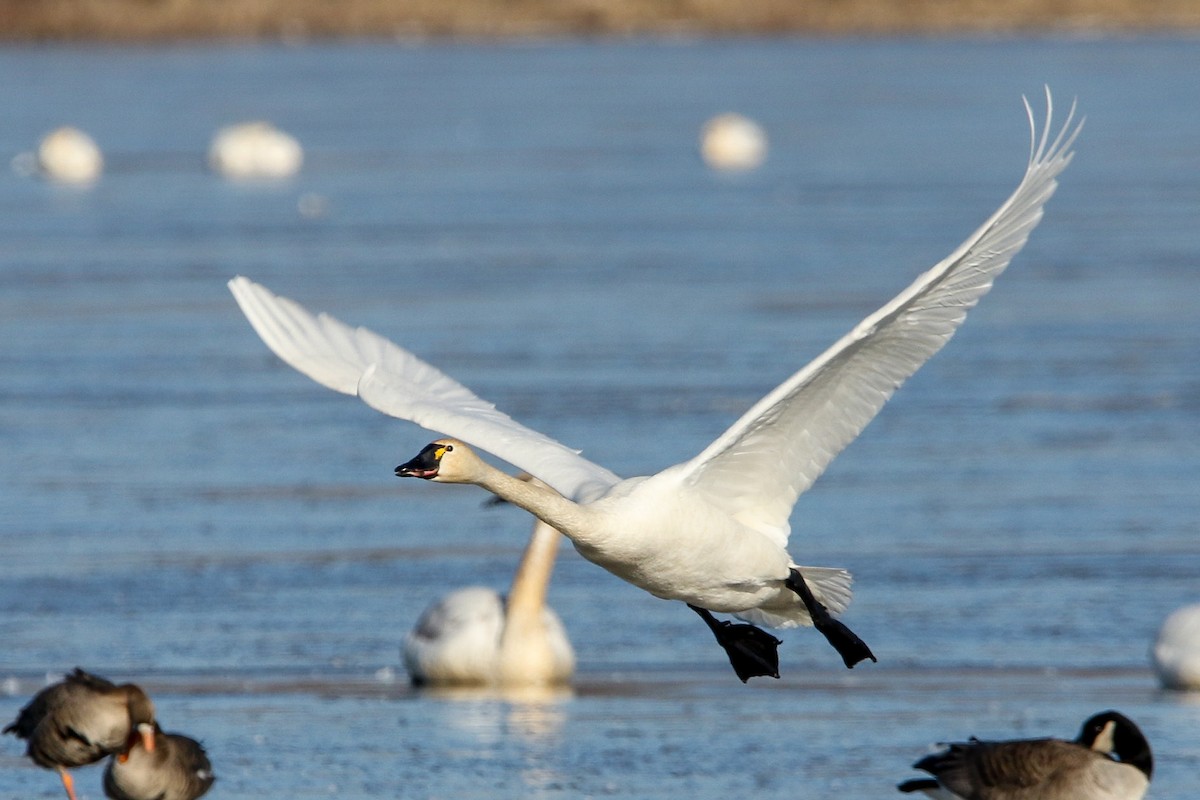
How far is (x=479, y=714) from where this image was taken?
25.9 feet

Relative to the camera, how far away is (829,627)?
6.58 meters

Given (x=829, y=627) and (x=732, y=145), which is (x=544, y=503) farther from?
(x=732, y=145)

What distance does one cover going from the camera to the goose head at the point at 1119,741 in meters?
6.29

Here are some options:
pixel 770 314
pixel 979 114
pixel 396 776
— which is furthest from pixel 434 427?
pixel 979 114

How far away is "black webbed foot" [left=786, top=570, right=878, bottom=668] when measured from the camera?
6555 millimetres

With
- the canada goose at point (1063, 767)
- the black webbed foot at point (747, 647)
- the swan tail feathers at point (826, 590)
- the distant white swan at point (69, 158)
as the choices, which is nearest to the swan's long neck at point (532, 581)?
the black webbed foot at point (747, 647)

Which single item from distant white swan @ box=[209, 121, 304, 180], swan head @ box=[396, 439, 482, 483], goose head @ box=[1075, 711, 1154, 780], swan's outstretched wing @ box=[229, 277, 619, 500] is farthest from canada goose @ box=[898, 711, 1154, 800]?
distant white swan @ box=[209, 121, 304, 180]

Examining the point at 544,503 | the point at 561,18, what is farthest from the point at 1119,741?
the point at 561,18

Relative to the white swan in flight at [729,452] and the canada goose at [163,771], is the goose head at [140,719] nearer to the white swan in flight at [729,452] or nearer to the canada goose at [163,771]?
the canada goose at [163,771]

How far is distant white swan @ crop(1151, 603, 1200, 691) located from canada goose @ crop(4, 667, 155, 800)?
3.28m

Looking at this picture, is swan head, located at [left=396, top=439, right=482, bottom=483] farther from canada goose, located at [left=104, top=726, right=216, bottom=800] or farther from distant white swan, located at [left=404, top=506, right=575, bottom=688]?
distant white swan, located at [left=404, top=506, right=575, bottom=688]

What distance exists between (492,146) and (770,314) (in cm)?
1401

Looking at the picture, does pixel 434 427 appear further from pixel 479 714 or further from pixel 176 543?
pixel 176 543

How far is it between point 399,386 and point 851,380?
1.22 metres
